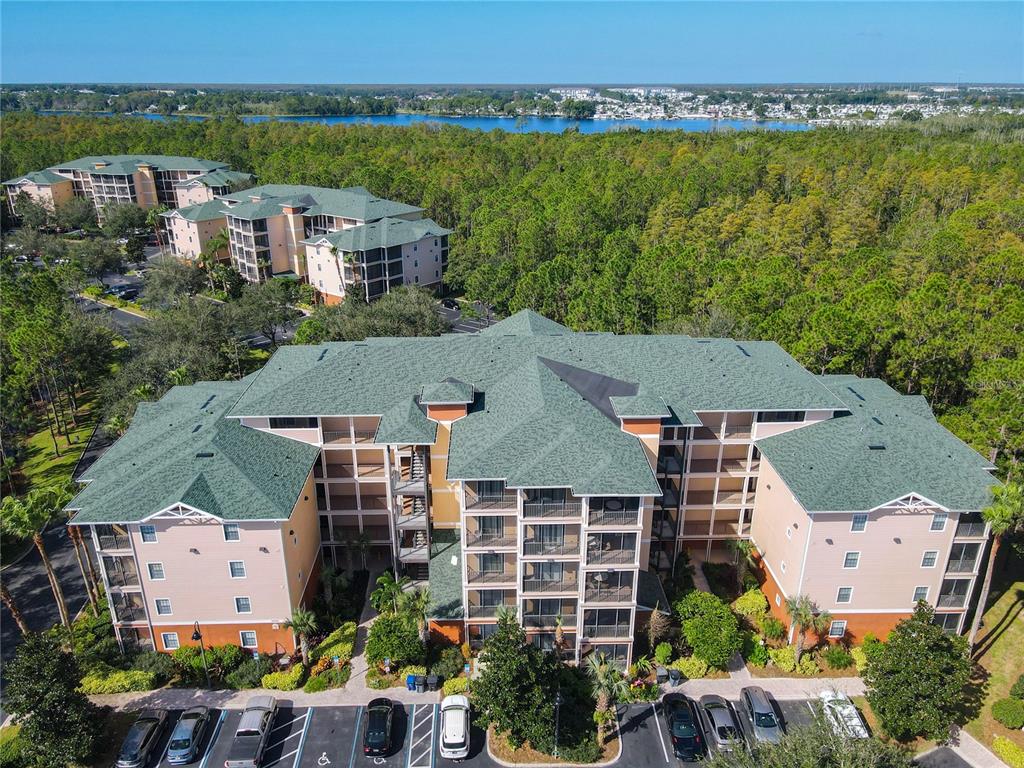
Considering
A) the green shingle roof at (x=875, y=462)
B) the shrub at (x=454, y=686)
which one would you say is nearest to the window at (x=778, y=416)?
the green shingle roof at (x=875, y=462)

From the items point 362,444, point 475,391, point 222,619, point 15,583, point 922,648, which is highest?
point 475,391

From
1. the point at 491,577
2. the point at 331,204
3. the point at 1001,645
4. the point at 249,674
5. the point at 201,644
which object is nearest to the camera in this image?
the point at 249,674

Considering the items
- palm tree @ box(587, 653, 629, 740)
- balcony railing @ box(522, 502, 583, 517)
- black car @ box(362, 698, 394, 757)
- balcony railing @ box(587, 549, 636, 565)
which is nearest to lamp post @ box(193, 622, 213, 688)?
black car @ box(362, 698, 394, 757)

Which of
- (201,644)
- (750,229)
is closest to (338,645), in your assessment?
(201,644)

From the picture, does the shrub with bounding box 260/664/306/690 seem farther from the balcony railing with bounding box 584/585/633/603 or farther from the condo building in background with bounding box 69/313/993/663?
the balcony railing with bounding box 584/585/633/603

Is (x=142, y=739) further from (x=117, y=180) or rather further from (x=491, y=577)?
(x=117, y=180)

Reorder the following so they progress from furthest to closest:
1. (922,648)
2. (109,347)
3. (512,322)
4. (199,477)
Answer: (109,347)
(512,322)
(199,477)
(922,648)

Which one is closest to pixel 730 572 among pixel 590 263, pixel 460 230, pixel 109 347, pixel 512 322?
pixel 512 322

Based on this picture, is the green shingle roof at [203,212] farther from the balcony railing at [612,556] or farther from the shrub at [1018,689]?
the shrub at [1018,689]

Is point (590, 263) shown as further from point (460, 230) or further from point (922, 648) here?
point (922, 648)
